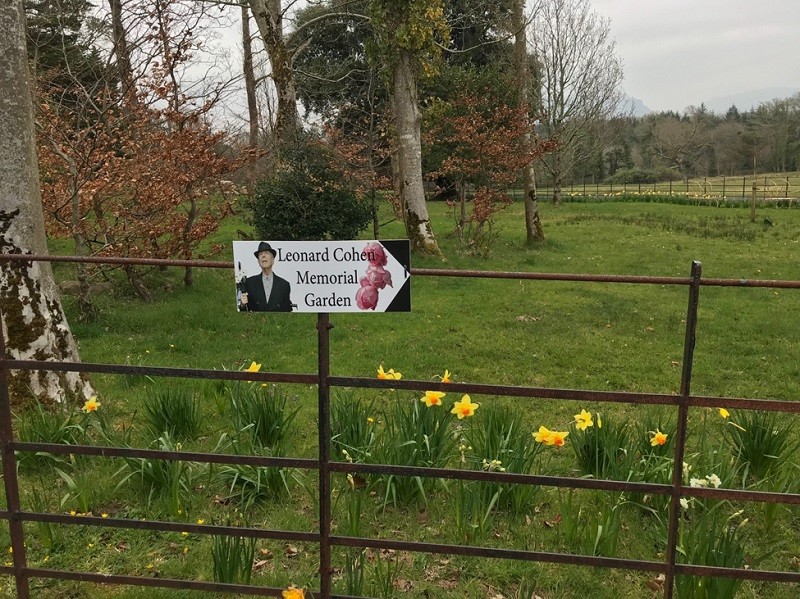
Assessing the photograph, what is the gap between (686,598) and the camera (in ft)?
8.77

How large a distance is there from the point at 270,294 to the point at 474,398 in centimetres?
336

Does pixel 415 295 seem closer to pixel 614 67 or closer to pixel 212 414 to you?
pixel 212 414

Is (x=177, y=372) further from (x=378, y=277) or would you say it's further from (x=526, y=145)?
(x=526, y=145)

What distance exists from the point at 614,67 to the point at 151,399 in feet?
97.9

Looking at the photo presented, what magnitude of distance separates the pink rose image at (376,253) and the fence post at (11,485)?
145 cm

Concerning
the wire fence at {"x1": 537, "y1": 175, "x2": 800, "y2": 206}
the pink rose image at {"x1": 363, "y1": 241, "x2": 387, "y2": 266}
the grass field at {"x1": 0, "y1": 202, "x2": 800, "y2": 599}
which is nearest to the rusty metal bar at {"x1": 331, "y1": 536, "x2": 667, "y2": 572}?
the grass field at {"x1": 0, "y1": 202, "x2": 800, "y2": 599}

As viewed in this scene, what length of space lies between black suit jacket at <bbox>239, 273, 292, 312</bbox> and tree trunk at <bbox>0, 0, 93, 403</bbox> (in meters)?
2.89

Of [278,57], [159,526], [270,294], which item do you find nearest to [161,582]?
[159,526]

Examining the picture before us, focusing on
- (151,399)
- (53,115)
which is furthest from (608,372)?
(53,115)

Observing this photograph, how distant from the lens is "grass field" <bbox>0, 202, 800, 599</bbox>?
3287 mm

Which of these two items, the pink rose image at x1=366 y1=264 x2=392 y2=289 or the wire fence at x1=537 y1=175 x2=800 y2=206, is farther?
the wire fence at x1=537 y1=175 x2=800 y2=206

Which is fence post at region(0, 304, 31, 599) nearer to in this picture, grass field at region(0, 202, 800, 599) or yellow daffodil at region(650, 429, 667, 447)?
grass field at region(0, 202, 800, 599)

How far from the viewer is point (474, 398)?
215 inches

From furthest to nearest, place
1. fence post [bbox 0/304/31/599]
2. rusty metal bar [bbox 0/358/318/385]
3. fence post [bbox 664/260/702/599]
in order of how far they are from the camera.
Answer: fence post [bbox 0/304/31/599]
rusty metal bar [bbox 0/358/318/385]
fence post [bbox 664/260/702/599]
